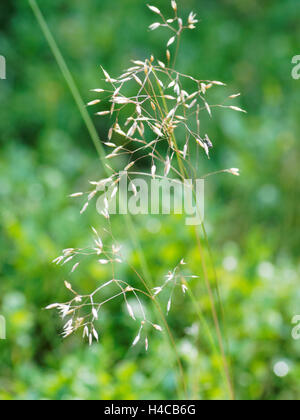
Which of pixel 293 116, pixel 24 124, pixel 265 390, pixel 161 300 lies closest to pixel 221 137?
pixel 293 116

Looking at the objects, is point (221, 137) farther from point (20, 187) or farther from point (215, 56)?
point (20, 187)

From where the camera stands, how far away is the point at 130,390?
1.09m

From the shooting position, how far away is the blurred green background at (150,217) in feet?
4.09

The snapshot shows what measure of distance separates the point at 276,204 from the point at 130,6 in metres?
1.50

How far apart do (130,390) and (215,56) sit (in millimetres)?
2011

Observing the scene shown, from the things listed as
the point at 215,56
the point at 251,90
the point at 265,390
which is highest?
the point at 215,56

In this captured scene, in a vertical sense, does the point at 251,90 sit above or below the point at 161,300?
above

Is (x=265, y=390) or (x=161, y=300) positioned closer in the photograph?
(x=265, y=390)

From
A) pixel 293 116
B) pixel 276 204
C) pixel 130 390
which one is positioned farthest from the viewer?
pixel 293 116

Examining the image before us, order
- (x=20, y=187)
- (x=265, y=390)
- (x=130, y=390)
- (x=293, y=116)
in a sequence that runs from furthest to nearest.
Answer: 1. (x=293, y=116)
2. (x=20, y=187)
3. (x=265, y=390)
4. (x=130, y=390)

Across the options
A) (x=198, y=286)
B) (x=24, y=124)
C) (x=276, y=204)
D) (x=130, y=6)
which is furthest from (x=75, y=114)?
(x=198, y=286)

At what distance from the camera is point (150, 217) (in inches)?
65.1

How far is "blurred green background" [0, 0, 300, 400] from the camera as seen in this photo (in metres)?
1.25

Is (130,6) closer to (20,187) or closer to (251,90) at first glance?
(251,90)
